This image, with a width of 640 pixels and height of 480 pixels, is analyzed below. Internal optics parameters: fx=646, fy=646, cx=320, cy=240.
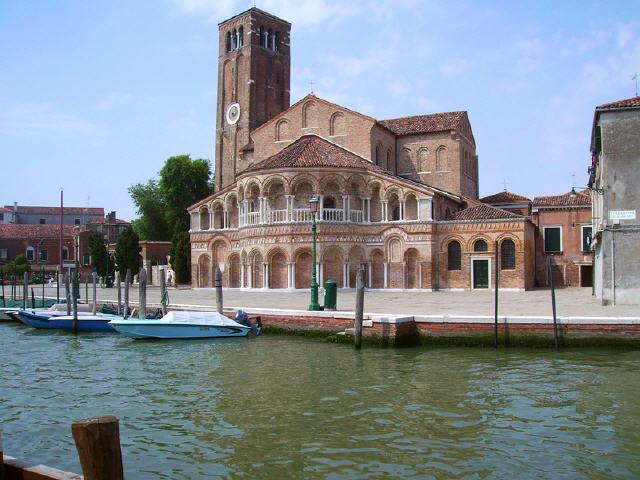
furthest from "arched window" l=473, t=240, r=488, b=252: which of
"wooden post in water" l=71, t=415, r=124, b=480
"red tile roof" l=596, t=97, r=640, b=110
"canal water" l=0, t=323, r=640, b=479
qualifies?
"wooden post in water" l=71, t=415, r=124, b=480

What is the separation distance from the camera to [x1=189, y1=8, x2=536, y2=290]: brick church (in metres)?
31.0

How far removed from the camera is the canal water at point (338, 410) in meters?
7.06

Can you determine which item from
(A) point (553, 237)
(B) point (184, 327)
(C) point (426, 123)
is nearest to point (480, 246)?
(A) point (553, 237)

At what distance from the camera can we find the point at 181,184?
5138cm

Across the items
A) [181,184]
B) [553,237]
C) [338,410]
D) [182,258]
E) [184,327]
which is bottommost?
[338,410]

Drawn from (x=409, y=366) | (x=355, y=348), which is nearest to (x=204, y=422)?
(x=409, y=366)

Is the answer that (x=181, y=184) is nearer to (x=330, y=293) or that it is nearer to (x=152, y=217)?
(x=152, y=217)

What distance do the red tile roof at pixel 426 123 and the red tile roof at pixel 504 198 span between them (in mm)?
7398

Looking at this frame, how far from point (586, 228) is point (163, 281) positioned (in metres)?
23.7

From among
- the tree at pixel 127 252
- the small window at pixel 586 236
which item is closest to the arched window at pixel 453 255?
the small window at pixel 586 236

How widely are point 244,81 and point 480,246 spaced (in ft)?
66.2

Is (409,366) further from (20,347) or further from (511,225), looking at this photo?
(511,225)

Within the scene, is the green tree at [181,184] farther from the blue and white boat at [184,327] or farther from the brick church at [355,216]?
the blue and white boat at [184,327]

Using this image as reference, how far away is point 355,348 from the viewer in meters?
15.0
